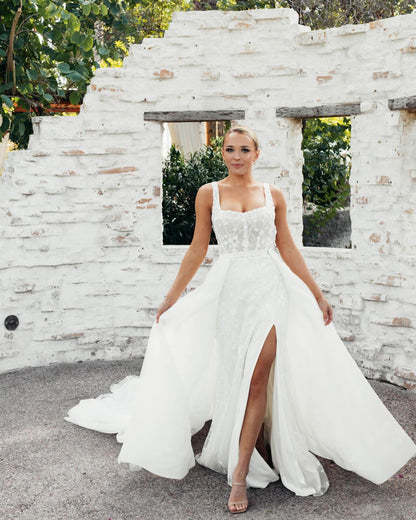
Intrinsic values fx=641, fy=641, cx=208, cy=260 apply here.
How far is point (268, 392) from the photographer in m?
3.55

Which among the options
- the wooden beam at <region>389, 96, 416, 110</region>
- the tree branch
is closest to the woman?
the wooden beam at <region>389, 96, 416, 110</region>

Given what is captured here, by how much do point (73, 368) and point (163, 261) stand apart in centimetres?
127

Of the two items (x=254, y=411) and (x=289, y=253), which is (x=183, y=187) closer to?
(x=289, y=253)

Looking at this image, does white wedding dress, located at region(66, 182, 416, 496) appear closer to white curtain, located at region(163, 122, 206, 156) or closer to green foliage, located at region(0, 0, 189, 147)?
green foliage, located at region(0, 0, 189, 147)

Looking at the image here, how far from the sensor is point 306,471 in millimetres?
3348

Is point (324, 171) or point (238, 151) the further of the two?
point (324, 171)

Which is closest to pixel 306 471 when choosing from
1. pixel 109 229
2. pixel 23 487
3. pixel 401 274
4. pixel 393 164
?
pixel 23 487

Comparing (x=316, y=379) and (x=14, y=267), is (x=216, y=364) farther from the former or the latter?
(x=14, y=267)

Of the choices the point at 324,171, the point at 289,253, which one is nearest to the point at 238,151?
the point at 289,253

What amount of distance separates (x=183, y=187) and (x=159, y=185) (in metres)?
2.78

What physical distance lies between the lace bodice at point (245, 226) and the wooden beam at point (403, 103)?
83.9 inches

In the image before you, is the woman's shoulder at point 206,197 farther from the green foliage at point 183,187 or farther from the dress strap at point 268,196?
the green foliage at point 183,187

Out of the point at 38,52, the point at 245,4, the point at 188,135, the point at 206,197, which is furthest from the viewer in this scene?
the point at 188,135

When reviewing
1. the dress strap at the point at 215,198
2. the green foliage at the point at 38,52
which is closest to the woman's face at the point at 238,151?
the dress strap at the point at 215,198
